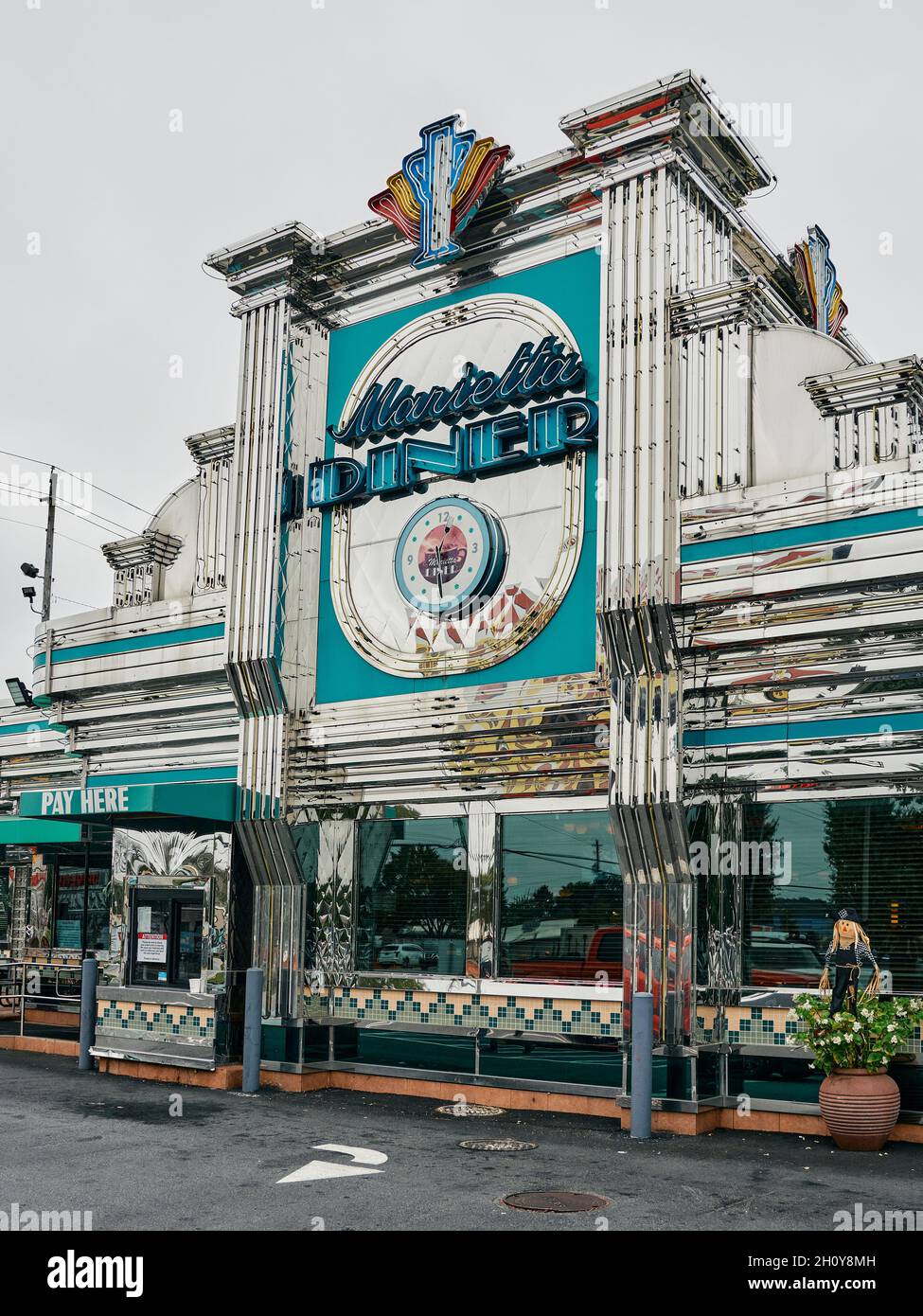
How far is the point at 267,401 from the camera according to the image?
18.2 metres

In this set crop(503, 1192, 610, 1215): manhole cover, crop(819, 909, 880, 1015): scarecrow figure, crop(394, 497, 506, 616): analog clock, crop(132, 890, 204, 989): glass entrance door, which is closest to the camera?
crop(503, 1192, 610, 1215): manhole cover

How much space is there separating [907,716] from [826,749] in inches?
35.6

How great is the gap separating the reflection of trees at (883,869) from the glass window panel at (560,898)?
2.53 meters

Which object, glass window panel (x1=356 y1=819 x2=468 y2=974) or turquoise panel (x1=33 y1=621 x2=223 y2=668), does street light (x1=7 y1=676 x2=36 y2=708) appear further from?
glass window panel (x1=356 y1=819 x2=468 y2=974)

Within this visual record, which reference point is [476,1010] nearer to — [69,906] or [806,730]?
[806,730]

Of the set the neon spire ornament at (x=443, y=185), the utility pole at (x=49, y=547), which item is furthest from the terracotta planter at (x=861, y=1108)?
the utility pole at (x=49, y=547)

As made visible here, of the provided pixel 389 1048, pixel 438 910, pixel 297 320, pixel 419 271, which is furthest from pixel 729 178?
pixel 389 1048

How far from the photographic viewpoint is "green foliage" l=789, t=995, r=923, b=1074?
11.9 m

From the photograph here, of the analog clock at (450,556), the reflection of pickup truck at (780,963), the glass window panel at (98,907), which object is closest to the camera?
the reflection of pickup truck at (780,963)

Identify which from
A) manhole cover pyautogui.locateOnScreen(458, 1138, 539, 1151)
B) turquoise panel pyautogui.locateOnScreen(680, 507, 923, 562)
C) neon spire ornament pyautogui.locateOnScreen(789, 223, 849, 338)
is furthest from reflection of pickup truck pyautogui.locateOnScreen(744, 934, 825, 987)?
neon spire ornament pyautogui.locateOnScreen(789, 223, 849, 338)

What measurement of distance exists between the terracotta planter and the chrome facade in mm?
1328

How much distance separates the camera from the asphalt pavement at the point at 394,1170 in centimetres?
952

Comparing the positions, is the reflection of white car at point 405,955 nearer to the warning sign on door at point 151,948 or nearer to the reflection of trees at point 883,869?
the warning sign on door at point 151,948
